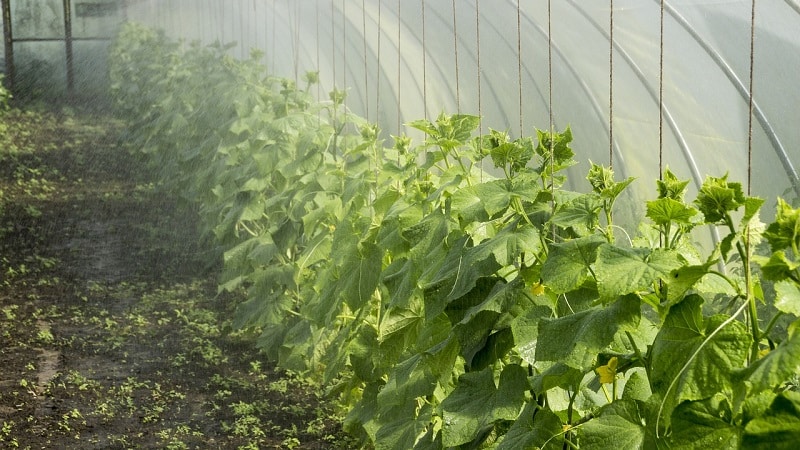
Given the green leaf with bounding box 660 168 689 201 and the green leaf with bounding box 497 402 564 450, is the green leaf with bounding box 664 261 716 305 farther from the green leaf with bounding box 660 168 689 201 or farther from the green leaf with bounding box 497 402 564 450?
the green leaf with bounding box 497 402 564 450

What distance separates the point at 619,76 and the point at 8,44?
38.7 ft

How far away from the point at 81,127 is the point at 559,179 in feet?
40.2

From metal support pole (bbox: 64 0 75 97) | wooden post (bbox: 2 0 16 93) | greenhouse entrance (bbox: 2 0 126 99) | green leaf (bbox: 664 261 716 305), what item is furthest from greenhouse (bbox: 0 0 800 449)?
metal support pole (bbox: 64 0 75 97)

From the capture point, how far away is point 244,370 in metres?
5.87

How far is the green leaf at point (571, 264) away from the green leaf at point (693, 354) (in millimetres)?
350

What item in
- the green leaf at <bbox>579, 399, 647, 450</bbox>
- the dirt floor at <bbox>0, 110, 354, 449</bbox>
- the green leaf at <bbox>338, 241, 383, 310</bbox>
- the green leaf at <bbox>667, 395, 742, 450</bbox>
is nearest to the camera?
the green leaf at <bbox>667, 395, 742, 450</bbox>

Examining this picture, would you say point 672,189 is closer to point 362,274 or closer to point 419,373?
point 419,373

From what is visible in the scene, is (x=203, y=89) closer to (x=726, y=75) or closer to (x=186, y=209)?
(x=186, y=209)

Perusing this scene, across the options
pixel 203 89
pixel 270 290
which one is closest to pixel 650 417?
pixel 270 290

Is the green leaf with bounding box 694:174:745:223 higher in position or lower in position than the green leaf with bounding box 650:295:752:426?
higher

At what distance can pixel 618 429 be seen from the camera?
204 centimetres

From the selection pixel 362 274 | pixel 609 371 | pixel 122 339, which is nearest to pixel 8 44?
pixel 122 339

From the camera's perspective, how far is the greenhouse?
1.97 meters

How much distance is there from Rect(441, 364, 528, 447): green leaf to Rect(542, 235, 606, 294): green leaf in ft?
1.45
